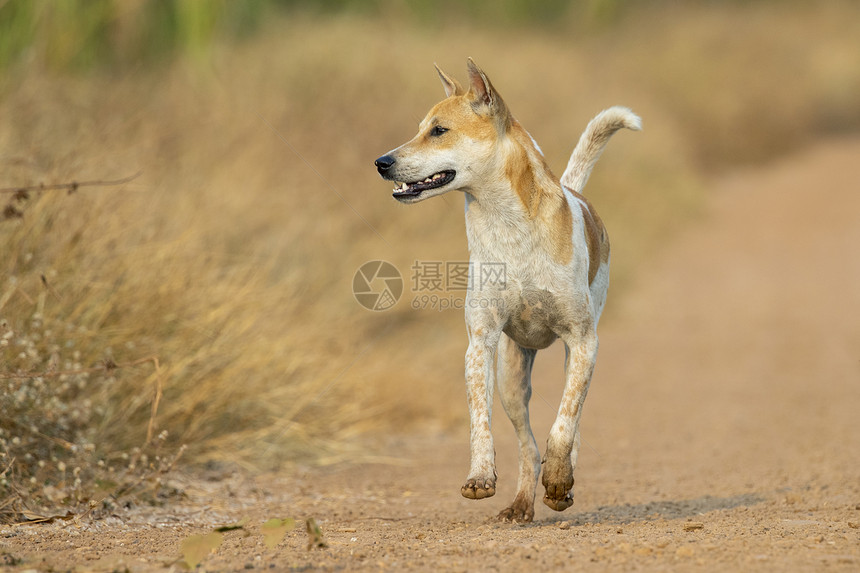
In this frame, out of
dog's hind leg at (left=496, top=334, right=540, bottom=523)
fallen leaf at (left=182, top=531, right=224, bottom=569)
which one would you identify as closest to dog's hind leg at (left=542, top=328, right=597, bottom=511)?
dog's hind leg at (left=496, top=334, right=540, bottom=523)

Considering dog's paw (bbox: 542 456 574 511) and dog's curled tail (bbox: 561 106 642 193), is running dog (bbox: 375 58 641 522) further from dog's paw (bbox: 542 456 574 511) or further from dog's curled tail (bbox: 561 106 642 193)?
dog's curled tail (bbox: 561 106 642 193)

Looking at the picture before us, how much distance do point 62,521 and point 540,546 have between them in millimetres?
2324

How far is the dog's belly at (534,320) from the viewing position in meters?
4.56

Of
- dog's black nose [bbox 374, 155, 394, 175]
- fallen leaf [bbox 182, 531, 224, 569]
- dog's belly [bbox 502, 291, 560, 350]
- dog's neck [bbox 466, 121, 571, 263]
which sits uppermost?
dog's black nose [bbox 374, 155, 394, 175]

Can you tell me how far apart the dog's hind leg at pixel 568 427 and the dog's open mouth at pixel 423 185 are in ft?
2.92

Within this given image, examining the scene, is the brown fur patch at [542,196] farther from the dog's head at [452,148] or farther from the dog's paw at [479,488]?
the dog's paw at [479,488]

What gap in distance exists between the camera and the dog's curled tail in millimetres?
5273

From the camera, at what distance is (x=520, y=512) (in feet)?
15.9

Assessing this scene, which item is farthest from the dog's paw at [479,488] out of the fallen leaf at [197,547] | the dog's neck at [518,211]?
the fallen leaf at [197,547]

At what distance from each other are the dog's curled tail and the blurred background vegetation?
2.13 meters

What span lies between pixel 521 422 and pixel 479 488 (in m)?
0.69

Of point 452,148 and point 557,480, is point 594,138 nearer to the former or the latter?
point 452,148

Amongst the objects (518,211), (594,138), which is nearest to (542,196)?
(518,211)

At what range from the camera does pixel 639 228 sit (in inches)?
598
